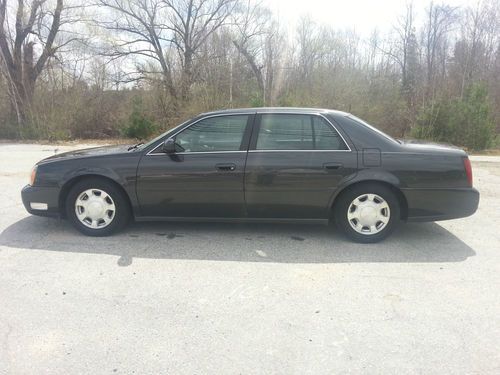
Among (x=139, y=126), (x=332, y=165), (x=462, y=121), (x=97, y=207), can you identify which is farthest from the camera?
(x=139, y=126)

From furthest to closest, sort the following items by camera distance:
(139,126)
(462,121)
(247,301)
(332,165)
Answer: (139,126), (462,121), (332,165), (247,301)

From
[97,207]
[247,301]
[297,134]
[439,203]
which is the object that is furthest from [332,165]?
[97,207]

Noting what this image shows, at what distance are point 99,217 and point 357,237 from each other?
10.1ft

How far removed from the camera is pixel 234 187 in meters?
3.99

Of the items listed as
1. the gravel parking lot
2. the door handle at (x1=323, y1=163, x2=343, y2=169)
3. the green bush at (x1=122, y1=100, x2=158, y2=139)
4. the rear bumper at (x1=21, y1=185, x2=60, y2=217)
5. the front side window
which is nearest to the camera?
the gravel parking lot

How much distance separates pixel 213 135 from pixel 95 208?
166 centimetres

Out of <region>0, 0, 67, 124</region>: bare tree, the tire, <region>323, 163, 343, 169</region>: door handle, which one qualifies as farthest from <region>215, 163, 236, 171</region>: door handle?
<region>0, 0, 67, 124</region>: bare tree

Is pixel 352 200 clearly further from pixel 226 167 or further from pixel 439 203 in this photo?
pixel 226 167

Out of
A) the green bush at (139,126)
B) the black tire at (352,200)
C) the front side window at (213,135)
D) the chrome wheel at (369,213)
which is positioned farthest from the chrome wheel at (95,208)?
the green bush at (139,126)

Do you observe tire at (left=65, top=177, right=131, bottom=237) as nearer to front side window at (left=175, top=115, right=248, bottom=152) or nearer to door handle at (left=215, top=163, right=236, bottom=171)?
front side window at (left=175, top=115, right=248, bottom=152)

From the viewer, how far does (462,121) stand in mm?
13484

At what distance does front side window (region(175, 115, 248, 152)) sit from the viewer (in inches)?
160

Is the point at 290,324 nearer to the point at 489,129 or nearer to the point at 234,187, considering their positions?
the point at 234,187

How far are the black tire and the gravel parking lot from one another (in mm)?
129
